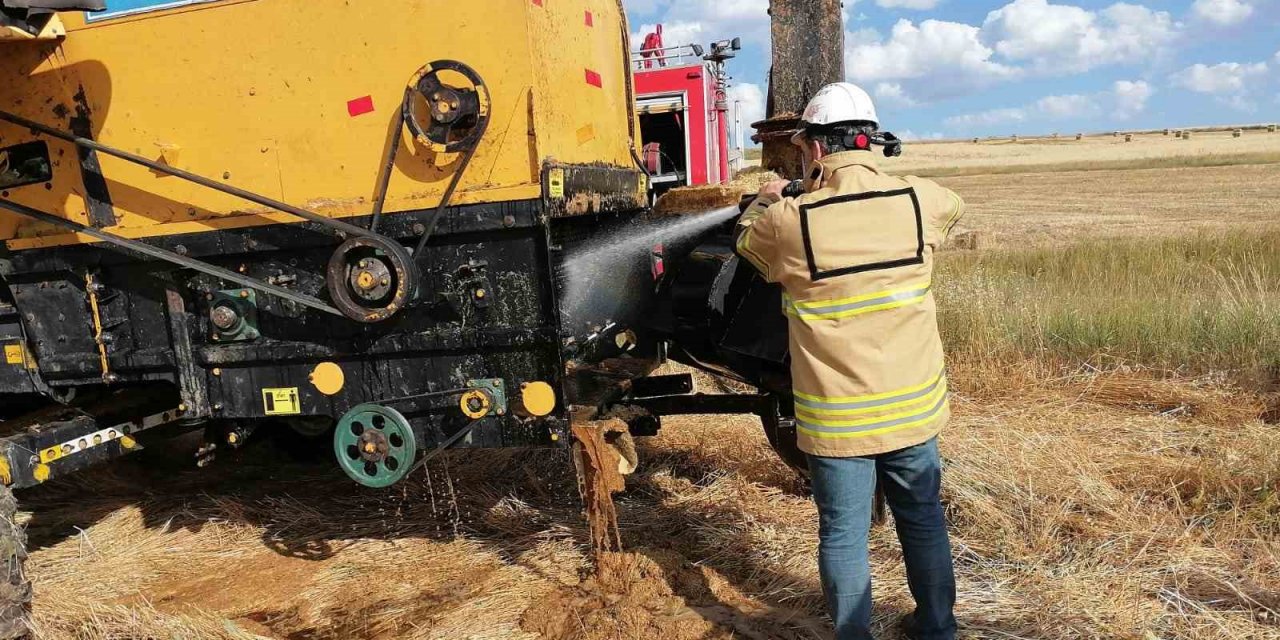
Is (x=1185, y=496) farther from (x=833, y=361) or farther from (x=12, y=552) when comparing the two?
(x=12, y=552)

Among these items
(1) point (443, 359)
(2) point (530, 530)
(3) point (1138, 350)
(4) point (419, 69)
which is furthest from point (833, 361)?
(3) point (1138, 350)

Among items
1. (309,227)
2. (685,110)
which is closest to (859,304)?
(309,227)

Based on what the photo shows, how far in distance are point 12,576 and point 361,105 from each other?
2203 mm

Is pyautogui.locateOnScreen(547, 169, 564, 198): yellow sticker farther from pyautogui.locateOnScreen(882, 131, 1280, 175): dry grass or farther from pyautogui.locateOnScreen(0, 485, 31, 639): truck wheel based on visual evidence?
pyautogui.locateOnScreen(882, 131, 1280, 175): dry grass

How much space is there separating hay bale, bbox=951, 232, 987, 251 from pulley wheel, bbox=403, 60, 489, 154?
1099 cm

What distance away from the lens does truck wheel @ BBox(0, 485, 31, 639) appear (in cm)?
330

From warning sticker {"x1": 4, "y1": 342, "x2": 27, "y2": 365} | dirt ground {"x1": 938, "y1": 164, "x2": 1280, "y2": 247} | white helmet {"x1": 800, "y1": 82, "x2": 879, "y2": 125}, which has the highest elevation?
white helmet {"x1": 800, "y1": 82, "x2": 879, "y2": 125}

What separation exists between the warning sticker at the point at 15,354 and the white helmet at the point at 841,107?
3332 mm

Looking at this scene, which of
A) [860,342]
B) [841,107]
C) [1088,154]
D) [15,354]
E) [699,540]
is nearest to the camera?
[860,342]

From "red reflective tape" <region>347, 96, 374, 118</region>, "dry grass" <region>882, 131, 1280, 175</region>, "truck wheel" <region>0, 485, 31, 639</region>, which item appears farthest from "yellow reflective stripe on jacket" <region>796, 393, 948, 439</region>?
"dry grass" <region>882, 131, 1280, 175</region>

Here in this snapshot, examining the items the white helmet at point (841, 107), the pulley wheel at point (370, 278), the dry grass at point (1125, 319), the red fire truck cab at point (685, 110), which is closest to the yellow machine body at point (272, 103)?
the pulley wheel at point (370, 278)

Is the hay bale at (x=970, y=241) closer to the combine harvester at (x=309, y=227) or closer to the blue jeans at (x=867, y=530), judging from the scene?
the combine harvester at (x=309, y=227)

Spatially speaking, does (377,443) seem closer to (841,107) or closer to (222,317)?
(222,317)

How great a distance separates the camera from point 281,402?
357cm
